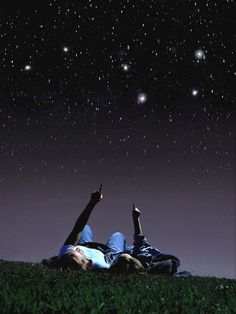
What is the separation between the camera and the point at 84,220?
28.3 ft

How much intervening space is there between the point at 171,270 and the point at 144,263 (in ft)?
2.91

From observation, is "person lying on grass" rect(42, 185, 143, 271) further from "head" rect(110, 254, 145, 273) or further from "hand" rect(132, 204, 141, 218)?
"hand" rect(132, 204, 141, 218)

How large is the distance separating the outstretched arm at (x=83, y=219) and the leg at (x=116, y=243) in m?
1.71

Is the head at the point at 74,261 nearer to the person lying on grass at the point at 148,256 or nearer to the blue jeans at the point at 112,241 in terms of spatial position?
the person lying on grass at the point at 148,256

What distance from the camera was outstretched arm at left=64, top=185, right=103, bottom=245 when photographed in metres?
8.54

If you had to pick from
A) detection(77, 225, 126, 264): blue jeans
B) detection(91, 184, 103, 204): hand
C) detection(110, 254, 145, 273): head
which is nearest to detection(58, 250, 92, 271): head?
detection(110, 254, 145, 273): head

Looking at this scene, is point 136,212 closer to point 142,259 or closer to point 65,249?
point 142,259

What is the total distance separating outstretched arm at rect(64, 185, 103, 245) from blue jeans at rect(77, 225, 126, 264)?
1.39m

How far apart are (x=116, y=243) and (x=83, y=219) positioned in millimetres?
2253

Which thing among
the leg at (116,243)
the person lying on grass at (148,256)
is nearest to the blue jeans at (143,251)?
the person lying on grass at (148,256)

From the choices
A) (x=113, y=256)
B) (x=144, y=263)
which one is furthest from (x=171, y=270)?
(x=113, y=256)

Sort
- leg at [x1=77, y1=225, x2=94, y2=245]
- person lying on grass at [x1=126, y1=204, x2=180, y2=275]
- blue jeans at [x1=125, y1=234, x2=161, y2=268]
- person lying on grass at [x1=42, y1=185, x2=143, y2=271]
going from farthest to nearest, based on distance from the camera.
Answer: leg at [x1=77, y1=225, x2=94, y2=245]
blue jeans at [x1=125, y1=234, x2=161, y2=268]
person lying on grass at [x1=126, y1=204, x2=180, y2=275]
person lying on grass at [x1=42, y1=185, x2=143, y2=271]

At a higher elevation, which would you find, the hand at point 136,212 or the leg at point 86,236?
the hand at point 136,212

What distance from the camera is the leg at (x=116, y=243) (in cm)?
1026
